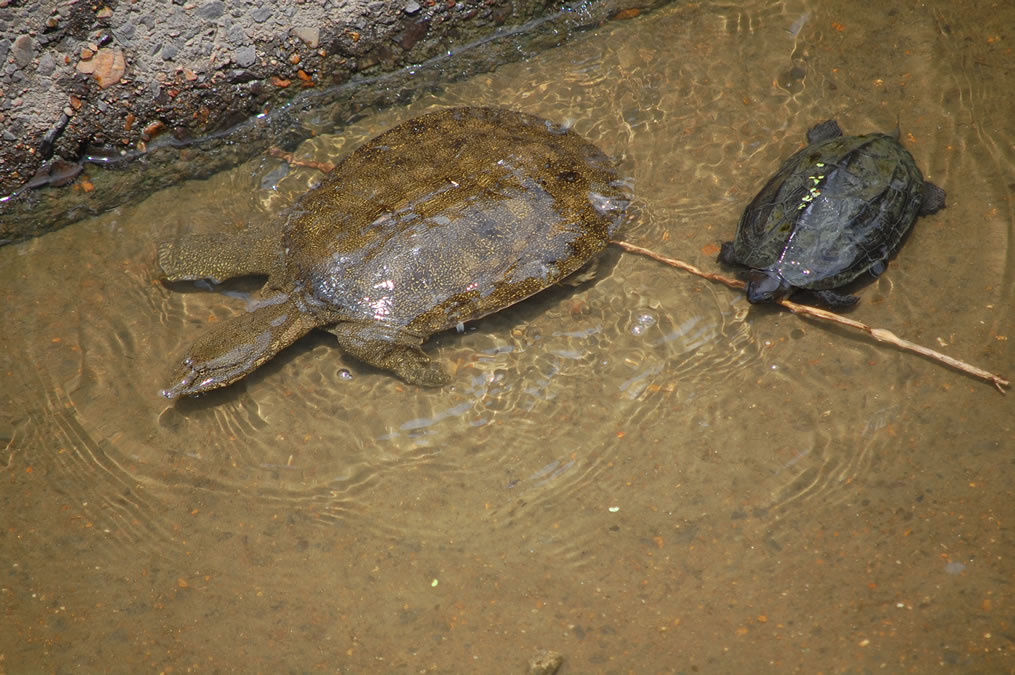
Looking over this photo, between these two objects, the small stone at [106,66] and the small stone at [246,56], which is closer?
the small stone at [106,66]

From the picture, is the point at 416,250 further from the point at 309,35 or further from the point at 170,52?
the point at 170,52

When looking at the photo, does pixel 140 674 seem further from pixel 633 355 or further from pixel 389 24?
pixel 389 24

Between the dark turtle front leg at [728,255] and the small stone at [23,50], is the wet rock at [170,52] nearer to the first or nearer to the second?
the small stone at [23,50]

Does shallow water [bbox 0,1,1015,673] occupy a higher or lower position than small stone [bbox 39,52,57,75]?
lower

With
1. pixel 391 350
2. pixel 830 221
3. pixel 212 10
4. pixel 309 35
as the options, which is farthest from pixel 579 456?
pixel 212 10

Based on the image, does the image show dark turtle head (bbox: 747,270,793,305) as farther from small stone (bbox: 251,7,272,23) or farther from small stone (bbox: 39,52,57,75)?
small stone (bbox: 39,52,57,75)

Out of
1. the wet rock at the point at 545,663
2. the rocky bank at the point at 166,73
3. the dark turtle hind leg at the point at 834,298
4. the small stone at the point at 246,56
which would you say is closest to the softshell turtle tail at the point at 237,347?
the rocky bank at the point at 166,73

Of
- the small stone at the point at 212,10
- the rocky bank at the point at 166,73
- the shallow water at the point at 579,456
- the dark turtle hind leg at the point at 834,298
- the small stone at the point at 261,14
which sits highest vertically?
the small stone at the point at 212,10

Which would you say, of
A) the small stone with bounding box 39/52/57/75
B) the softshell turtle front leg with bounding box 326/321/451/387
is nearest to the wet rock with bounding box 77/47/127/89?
the small stone with bounding box 39/52/57/75
